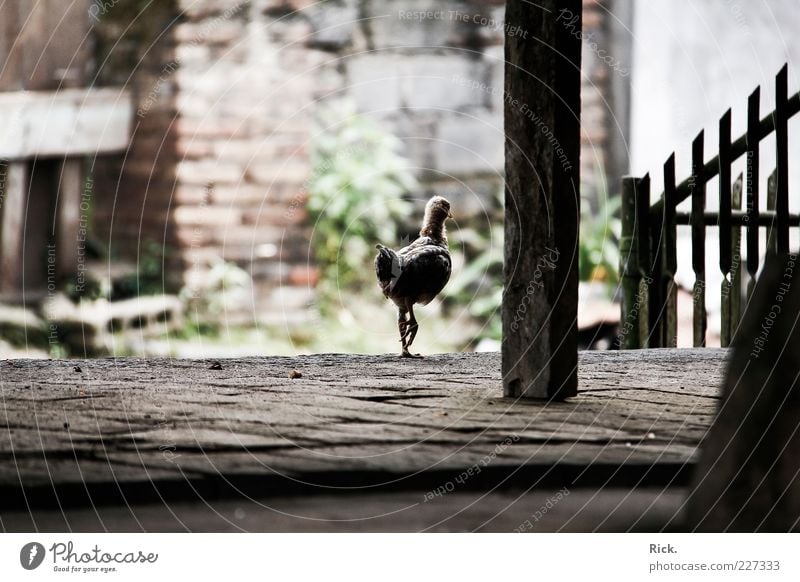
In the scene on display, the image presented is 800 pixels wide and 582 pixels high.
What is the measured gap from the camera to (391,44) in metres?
5.40

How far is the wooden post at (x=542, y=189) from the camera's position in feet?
7.46

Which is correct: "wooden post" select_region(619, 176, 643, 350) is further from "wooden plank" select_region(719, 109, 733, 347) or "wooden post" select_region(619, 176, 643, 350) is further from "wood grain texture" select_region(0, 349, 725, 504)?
"wood grain texture" select_region(0, 349, 725, 504)

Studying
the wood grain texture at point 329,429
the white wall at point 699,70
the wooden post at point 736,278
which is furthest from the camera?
the white wall at point 699,70

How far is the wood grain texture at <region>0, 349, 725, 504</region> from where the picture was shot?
1.67 m

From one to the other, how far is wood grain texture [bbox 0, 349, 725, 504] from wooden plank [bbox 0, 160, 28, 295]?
248cm

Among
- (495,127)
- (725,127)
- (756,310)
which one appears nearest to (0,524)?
(756,310)

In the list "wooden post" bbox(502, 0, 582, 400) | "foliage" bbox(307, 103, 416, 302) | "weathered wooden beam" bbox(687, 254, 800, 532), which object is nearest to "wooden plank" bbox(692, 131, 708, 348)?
"wooden post" bbox(502, 0, 582, 400)

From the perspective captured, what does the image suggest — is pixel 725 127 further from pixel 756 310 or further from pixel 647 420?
pixel 756 310

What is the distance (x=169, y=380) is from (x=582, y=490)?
144 cm

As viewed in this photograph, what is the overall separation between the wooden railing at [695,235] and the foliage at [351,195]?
5.56 ft

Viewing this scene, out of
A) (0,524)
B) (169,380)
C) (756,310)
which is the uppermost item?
(756,310)

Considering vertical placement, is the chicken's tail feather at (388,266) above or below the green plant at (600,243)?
below

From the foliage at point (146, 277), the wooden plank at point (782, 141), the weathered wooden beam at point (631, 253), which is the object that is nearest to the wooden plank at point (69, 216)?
the foliage at point (146, 277)

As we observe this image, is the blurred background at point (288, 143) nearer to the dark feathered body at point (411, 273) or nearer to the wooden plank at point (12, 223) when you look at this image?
the wooden plank at point (12, 223)
